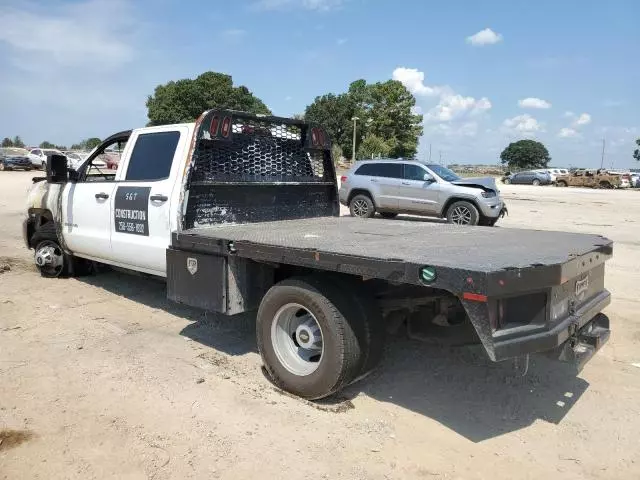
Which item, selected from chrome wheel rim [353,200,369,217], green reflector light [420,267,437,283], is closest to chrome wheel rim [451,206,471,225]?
chrome wheel rim [353,200,369,217]

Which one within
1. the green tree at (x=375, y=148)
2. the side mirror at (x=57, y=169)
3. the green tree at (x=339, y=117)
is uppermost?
the green tree at (x=339, y=117)

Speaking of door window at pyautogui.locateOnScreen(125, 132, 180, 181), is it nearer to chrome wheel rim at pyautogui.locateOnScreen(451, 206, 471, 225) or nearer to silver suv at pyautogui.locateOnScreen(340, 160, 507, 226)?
Answer: silver suv at pyautogui.locateOnScreen(340, 160, 507, 226)

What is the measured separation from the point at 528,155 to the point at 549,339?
124m

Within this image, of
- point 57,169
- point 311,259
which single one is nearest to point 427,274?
point 311,259

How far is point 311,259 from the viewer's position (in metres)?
3.53

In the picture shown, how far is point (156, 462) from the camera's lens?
300 cm

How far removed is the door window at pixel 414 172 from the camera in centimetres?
1448

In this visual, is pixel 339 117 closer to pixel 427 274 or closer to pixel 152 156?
pixel 152 156

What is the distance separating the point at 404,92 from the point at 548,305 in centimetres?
6096

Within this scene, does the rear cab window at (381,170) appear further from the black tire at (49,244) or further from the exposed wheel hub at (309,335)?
the exposed wheel hub at (309,335)

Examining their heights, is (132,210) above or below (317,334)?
above

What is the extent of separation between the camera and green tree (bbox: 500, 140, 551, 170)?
116438 mm

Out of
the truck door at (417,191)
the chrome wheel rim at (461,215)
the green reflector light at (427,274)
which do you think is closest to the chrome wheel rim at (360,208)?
the truck door at (417,191)

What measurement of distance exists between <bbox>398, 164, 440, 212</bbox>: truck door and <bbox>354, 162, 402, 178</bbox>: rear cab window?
238mm
